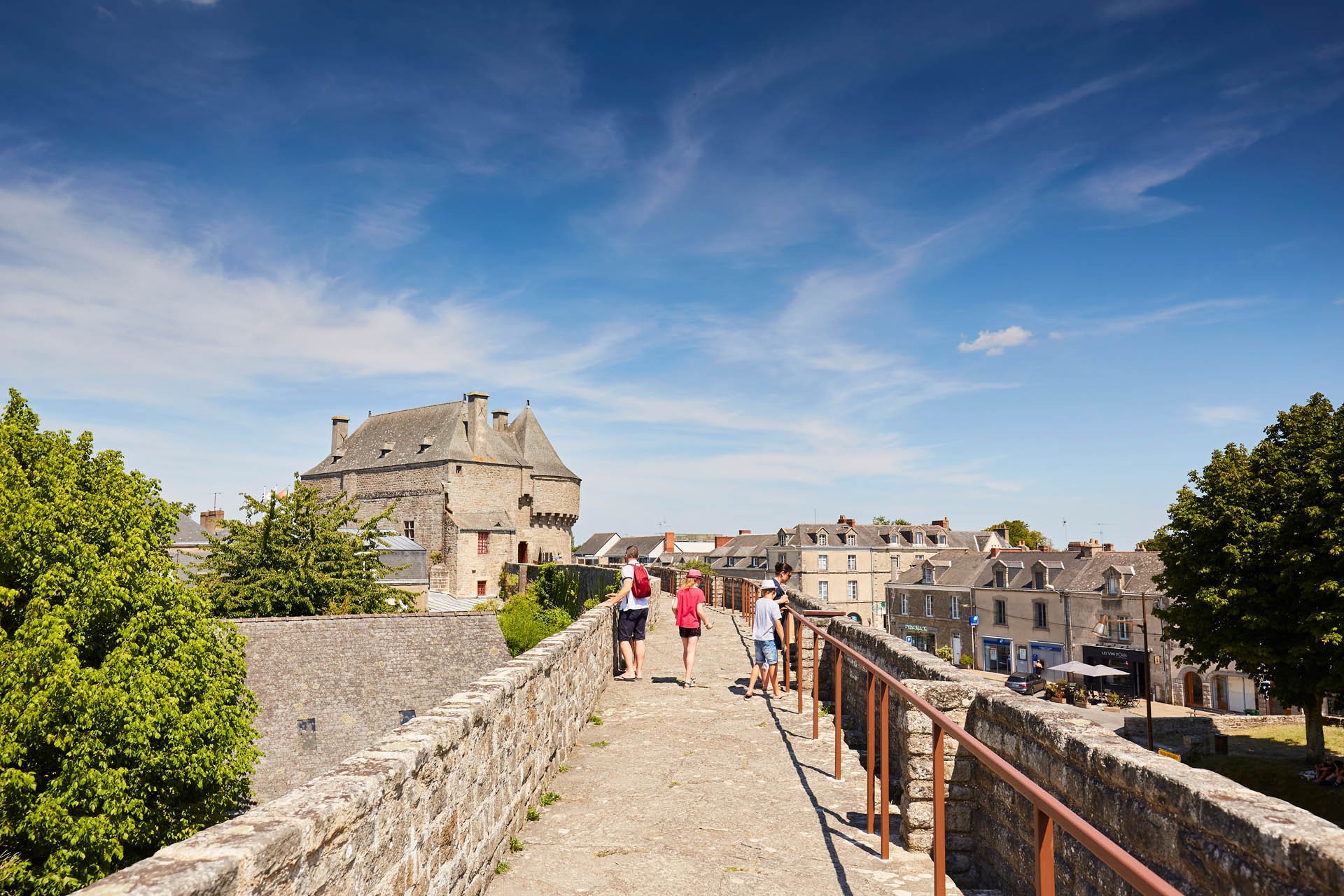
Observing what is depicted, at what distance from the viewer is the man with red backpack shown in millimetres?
10734

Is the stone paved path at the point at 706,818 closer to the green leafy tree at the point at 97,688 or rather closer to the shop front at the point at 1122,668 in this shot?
the green leafy tree at the point at 97,688

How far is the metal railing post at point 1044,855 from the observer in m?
2.77

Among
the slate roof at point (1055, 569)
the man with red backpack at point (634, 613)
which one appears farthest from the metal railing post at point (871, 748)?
the slate roof at point (1055, 569)

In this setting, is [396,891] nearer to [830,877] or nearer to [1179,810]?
[830,877]

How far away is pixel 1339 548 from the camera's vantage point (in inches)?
782

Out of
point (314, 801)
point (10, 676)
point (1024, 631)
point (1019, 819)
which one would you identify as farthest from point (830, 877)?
point (1024, 631)

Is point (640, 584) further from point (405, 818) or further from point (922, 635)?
point (922, 635)

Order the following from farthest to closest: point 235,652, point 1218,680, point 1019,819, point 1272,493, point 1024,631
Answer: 1. point 1024,631
2. point 1218,680
3. point 235,652
4. point 1272,493
5. point 1019,819

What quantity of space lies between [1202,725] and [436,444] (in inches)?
1933

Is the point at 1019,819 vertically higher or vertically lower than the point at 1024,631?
higher

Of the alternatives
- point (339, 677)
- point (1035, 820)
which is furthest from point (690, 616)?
point (339, 677)

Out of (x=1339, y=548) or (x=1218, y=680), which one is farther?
(x=1218, y=680)

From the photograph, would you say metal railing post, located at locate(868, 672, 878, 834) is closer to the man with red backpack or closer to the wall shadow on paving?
the wall shadow on paving

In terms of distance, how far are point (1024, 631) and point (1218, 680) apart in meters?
11.1
